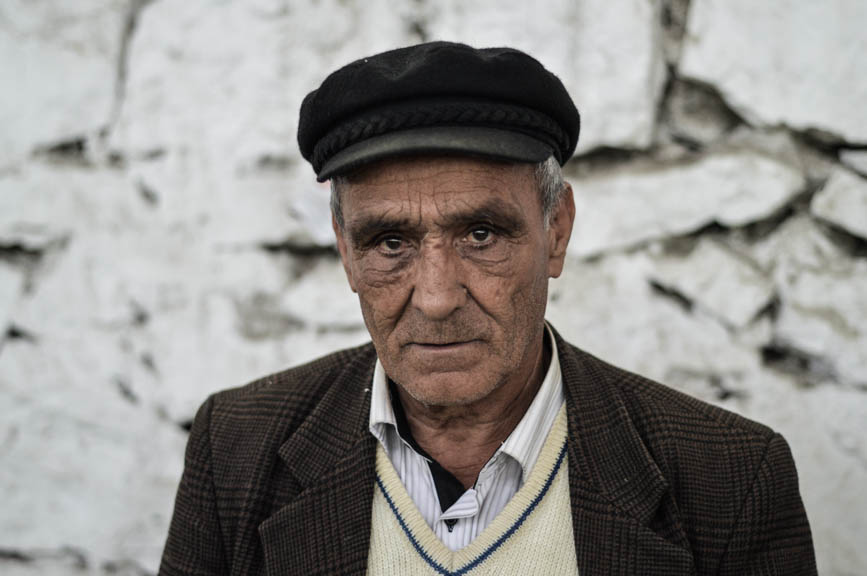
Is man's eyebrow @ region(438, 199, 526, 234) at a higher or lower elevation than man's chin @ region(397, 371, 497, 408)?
higher

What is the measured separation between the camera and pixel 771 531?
1482mm

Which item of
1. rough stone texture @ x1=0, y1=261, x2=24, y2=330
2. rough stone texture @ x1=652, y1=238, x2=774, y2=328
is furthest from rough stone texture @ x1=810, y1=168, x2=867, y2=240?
rough stone texture @ x1=0, y1=261, x2=24, y2=330

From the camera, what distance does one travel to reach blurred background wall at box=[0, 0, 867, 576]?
2.05 m

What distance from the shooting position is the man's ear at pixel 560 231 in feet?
5.17

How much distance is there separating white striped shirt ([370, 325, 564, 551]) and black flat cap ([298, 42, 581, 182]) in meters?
0.53

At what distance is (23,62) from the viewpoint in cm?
235

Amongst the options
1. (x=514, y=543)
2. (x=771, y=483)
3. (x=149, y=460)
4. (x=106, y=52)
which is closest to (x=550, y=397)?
(x=514, y=543)

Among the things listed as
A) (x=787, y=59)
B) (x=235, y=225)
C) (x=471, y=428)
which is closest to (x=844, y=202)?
(x=787, y=59)

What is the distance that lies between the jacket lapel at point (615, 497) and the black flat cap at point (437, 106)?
0.57 m

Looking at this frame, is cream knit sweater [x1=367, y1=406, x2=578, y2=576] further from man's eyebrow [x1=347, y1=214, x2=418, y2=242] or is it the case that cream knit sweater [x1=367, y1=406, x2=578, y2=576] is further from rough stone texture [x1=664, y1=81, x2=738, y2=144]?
rough stone texture [x1=664, y1=81, x2=738, y2=144]

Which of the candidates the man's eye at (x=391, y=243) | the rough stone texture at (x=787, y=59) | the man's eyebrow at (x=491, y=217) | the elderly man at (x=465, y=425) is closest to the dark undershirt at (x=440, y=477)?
the elderly man at (x=465, y=425)

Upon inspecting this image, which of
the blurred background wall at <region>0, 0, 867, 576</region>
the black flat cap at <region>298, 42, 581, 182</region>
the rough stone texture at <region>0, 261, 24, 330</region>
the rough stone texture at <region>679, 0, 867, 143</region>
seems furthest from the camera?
the rough stone texture at <region>0, 261, 24, 330</region>

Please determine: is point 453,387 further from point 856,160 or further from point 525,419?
point 856,160

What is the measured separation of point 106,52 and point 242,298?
908 mm
